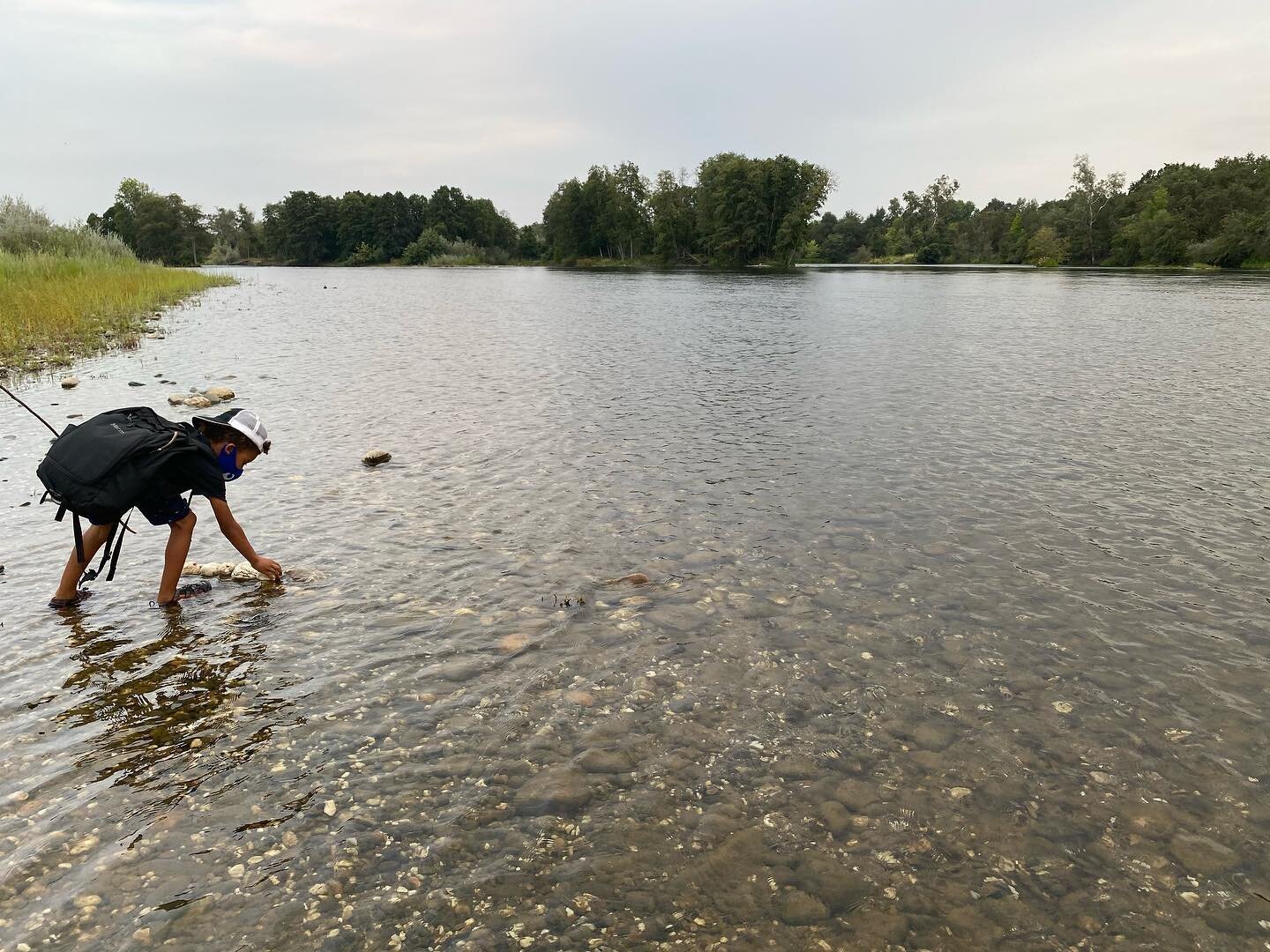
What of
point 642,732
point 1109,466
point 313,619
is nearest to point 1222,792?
point 642,732

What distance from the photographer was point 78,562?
775cm

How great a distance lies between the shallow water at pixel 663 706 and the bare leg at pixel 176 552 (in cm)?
32

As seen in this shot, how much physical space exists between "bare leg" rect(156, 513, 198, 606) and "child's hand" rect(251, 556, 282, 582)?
2.42 ft

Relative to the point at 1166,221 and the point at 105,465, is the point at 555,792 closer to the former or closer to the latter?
the point at 105,465

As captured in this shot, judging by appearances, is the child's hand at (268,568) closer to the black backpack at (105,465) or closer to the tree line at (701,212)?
the black backpack at (105,465)

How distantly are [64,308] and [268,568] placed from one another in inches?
1163

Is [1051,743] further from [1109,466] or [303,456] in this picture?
[303,456]

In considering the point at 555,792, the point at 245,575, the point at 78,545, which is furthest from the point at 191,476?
the point at 555,792

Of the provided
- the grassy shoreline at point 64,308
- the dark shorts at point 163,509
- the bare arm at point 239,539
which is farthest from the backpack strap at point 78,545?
the grassy shoreline at point 64,308

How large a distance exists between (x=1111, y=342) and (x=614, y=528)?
31.6 m

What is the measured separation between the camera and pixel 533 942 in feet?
13.6

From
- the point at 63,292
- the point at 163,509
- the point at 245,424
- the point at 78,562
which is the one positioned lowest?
the point at 78,562

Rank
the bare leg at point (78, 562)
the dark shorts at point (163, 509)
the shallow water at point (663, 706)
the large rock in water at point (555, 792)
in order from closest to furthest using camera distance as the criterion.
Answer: the shallow water at point (663, 706) < the large rock in water at point (555, 792) < the dark shorts at point (163, 509) < the bare leg at point (78, 562)

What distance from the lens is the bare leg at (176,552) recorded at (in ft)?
25.2
